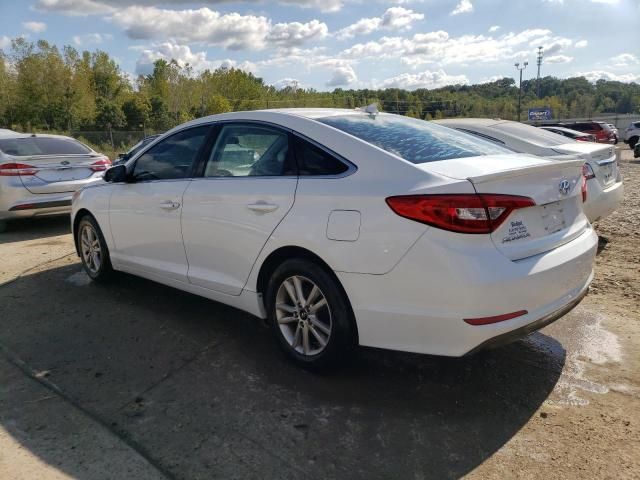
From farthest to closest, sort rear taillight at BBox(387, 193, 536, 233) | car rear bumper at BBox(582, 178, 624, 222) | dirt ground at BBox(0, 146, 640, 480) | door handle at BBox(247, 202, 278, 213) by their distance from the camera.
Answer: car rear bumper at BBox(582, 178, 624, 222) → door handle at BBox(247, 202, 278, 213) → rear taillight at BBox(387, 193, 536, 233) → dirt ground at BBox(0, 146, 640, 480)

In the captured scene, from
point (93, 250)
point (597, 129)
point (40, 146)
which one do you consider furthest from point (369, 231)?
point (597, 129)

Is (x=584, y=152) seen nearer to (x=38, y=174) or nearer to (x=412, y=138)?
(x=412, y=138)

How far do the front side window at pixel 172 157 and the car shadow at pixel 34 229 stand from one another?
4.13 m

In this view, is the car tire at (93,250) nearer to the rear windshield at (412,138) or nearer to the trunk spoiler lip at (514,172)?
the rear windshield at (412,138)

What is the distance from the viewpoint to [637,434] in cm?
269

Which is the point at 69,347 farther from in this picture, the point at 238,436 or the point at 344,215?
the point at 344,215

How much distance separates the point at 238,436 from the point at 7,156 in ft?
22.7

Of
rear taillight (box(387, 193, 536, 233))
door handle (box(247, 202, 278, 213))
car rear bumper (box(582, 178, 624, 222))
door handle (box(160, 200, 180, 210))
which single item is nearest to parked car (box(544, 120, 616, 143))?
car rear bumper (box(582, 178, 624, 222))

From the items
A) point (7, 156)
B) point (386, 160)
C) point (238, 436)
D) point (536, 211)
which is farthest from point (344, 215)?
point (7, 156)

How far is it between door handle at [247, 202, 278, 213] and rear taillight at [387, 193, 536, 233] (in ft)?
3.10

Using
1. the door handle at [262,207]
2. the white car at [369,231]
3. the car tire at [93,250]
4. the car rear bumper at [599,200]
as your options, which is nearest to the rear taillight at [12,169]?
the car tire at [93,250]

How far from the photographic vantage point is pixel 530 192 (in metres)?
2.88

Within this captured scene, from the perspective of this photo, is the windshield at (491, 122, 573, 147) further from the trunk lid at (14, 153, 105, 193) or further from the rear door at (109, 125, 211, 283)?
the trunk lid at (14, 153, 105, 193)

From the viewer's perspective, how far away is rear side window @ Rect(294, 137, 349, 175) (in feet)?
10.4
